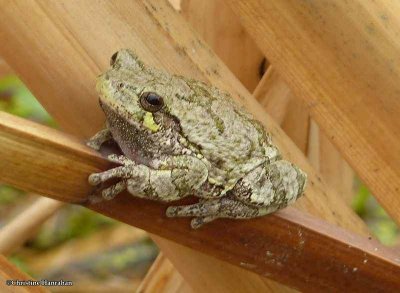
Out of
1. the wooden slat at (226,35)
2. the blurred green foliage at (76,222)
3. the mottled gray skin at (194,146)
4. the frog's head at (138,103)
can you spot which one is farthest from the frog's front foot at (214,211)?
the blurred green foliage at (76,222)

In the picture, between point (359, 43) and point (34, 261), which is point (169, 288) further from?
point (34, 261)

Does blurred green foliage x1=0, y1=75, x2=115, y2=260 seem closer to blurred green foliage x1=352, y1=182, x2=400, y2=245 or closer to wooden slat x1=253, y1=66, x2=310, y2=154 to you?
blurred green foliage x1=352, y1=182, x2=400, y2=245

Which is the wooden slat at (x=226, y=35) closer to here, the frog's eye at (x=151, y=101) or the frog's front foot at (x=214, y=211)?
the frog's eye at (x=151, y=101)

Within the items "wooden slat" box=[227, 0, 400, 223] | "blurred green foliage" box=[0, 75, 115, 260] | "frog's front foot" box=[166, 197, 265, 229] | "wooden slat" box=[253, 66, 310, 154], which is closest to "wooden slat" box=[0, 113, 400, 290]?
"frog's front foot" box=[166, 197, 265, 229]

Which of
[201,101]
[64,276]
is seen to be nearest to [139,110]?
[201,101]

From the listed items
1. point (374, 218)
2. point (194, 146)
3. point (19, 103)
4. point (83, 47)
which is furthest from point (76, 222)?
point (83, 47)

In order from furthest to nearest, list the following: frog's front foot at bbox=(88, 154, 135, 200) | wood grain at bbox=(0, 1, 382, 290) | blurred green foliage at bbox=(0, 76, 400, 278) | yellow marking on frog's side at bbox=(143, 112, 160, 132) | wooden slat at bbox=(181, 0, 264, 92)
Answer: blurred green foliage at bbox=(0, 76, 400, 278)
wooden slat at bbox=(181, 0, 264, 92)
yellow marking on frog's side at bbox=(143, 112, 160, 132)
wood grain at bbox=(0, 1, 382, 290)
frog's front foot at bbox=(88, 154, 135, 200)
